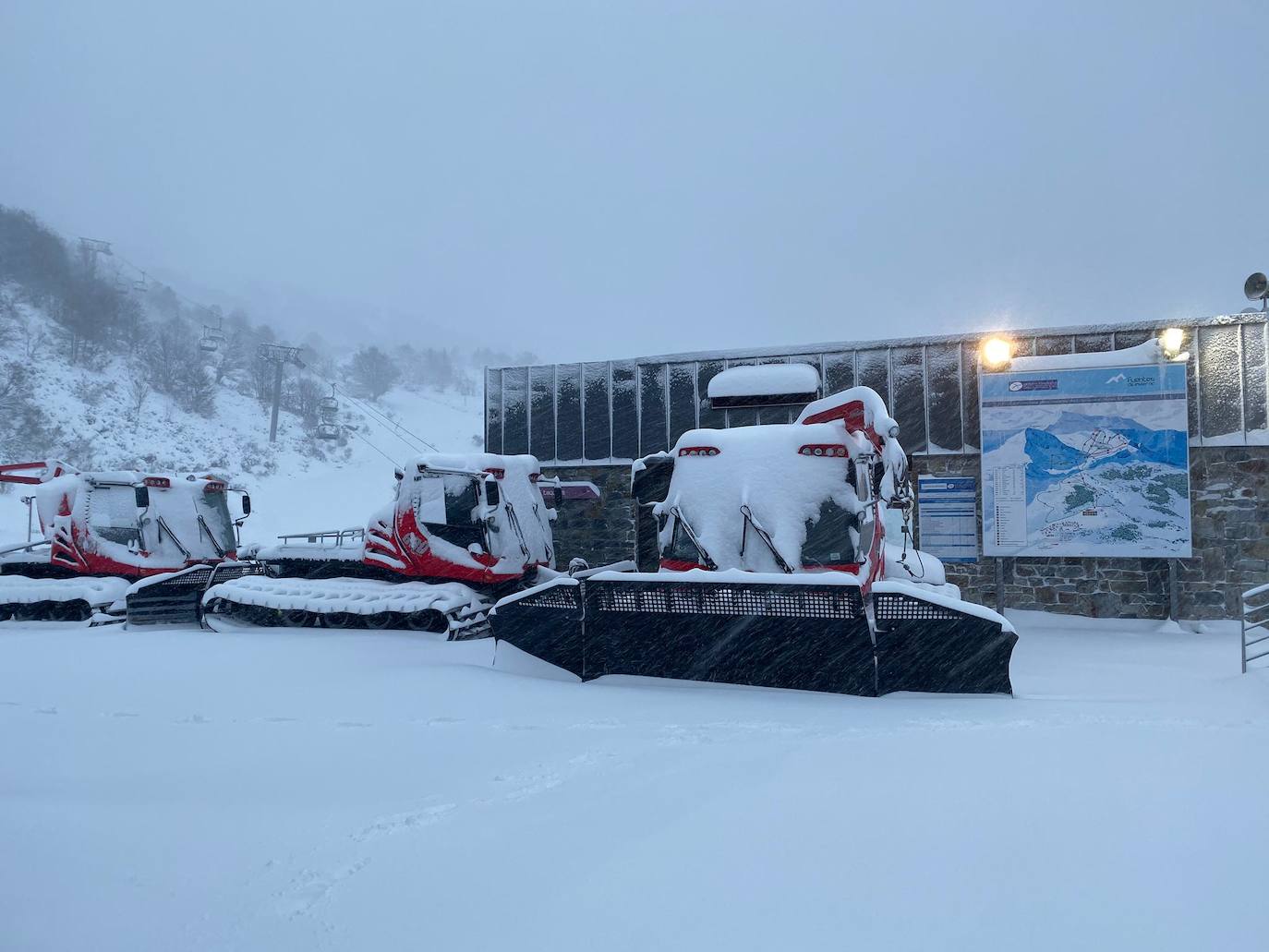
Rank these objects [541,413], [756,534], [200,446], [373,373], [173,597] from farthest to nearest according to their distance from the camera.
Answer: [373,373] < [200,446] < [541,413] < [173,597] < [756,534]

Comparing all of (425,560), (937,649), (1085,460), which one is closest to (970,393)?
(1085,460)

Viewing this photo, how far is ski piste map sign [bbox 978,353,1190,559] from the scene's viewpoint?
36.0ft

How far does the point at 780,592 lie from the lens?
17.9ft

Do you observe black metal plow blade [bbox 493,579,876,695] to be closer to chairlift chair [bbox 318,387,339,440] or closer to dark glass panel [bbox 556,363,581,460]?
dark glass panel [bbox 556,363,581,460]

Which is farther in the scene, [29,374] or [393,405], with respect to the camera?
[393,405]

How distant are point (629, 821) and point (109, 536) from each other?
1228cm

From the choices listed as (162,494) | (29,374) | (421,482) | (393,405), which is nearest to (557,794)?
(421,482)

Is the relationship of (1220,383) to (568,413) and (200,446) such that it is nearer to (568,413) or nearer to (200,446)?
(568,413)

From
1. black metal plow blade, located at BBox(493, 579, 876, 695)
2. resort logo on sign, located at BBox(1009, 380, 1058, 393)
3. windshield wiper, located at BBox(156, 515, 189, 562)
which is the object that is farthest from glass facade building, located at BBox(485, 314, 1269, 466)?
black metal plow blade, located at BBox(493, 579, 876, 695)

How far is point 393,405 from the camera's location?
74.7 meters

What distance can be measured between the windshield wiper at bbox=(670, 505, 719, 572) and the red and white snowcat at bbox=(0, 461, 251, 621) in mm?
8555

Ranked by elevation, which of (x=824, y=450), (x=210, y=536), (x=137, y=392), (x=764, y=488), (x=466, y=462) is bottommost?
(x=210, y=536)

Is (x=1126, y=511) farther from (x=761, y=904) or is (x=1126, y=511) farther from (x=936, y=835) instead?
(x=761, y=904)

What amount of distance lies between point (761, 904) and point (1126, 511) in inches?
432
